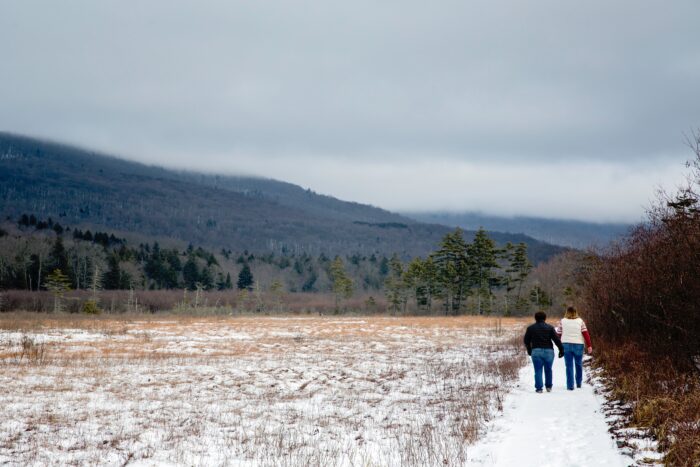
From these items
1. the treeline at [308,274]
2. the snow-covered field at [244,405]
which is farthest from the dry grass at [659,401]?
the treeline at [308,274]

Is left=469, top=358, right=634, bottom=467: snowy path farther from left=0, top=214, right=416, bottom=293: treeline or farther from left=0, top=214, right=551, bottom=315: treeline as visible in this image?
left=0, top=214, right=416, bottom=293: treeline

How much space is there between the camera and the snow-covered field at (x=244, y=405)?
9.92 metres

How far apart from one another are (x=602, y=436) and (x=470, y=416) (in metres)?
3.30

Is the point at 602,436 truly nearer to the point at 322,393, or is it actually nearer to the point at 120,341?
the point at 322,393

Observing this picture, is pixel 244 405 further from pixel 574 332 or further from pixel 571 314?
pixel 571 314

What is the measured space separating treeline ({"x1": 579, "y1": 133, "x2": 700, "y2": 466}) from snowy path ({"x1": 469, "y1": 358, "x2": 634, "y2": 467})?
715 mm

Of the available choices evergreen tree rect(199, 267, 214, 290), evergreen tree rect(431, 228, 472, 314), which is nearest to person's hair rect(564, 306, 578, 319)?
evergreen tree rect(431, 228, 472, 314)

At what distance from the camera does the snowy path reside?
8555 millimetres


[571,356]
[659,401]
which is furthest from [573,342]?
[659,401]

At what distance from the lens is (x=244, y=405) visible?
14.3 metres

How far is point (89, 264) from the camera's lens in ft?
391

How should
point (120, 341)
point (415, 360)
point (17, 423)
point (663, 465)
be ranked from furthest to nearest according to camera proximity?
point (120, 341) < point (415, 360) < point (17, 423) < point (663, 465)

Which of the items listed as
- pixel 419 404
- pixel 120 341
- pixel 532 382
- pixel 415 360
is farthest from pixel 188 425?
pixel 120 341

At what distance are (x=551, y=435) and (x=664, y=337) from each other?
201 inches
